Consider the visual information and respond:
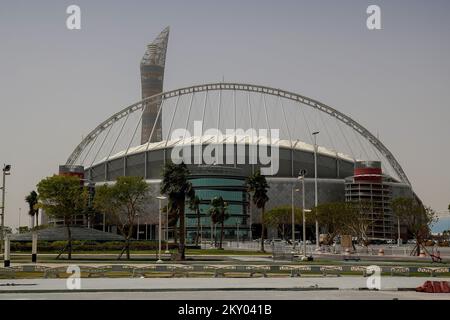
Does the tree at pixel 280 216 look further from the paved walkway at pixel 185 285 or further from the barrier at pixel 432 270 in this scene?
the paved walkway at pixel 185 285

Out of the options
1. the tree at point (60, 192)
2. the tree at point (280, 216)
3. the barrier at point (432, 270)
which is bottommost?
the barrier at point (432, 270)

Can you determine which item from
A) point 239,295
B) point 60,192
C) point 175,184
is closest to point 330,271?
point 239,295

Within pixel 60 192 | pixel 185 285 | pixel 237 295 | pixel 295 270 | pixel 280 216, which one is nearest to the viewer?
pixel 237 295

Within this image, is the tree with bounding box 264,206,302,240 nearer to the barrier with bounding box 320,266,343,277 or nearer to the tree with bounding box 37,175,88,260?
the tree with bounding box 37,175,88,260

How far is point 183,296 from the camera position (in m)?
29.7

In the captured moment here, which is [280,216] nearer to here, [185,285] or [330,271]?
[330,271]

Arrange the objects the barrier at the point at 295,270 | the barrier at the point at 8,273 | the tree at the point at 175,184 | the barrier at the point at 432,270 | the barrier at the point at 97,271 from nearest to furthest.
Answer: the barrier at the point at 8,273
the barrier at the point at 97,271
the barrier at the point at 295,270
the barrier at the point at 432,270
the tree at the point at 175,184

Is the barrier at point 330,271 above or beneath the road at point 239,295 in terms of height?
beneath

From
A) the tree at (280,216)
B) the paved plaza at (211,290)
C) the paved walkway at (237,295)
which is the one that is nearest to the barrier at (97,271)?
the paved plaza at (211,290)

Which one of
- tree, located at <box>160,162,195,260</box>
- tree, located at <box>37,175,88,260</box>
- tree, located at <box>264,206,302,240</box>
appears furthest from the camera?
tree, located at <box>264,206,302,240</box>

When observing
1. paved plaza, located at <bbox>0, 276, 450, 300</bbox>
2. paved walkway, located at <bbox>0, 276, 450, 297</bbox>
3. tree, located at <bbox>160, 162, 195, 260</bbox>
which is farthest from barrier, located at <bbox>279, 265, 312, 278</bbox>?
tree, located at <bbox>160, 162, 195, 260</bbox>

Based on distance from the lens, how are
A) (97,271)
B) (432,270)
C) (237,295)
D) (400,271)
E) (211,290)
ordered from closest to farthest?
(237,295)
(211,290)
(97,271)
(432,270)
(400,271)

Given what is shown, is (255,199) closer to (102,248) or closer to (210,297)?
(102,248)

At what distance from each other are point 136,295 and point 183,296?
2.38 metres
